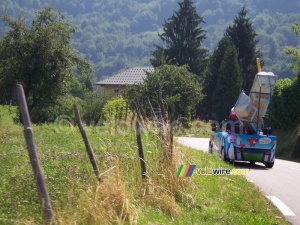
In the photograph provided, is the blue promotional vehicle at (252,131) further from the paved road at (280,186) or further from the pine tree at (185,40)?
the pine tree at (185,40)

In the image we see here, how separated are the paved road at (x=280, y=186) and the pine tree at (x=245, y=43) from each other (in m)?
49.7

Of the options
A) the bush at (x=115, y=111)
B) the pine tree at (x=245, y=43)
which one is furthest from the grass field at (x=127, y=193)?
the pine tree at (x=245, y=43)

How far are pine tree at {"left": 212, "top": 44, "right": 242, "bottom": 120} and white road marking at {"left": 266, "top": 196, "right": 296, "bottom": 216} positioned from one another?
1963 inches

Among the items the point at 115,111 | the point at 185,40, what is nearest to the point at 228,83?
the point at 185,40

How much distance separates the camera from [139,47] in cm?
19462

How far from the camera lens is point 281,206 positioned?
1063 centimetres

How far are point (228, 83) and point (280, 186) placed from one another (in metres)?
48.5

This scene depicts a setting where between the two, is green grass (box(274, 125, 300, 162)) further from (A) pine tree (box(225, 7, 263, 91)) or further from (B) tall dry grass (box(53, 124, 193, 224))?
(A) pine tree (box(225, 7, 263, 91))

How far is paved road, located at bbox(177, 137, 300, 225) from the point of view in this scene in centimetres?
1033

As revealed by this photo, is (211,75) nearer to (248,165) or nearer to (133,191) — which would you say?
(248,165)

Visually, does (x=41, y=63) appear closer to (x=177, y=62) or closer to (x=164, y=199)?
(x=164, y=199)

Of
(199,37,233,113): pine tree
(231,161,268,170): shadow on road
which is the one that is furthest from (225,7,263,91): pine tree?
(231,161,268,170): shadow on road

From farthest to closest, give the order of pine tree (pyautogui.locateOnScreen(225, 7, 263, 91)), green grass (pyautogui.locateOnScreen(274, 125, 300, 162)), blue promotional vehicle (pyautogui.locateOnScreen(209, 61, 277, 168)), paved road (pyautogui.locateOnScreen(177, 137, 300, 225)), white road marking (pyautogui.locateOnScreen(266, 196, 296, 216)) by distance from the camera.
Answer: pine tree (pyautogui.locateOnScreen(225, 7, 263, 91)) → green grass (pyautogui.locateOnScreen(274, 125, 300, 162)) → blue promotional vehicle (pyautogui.locateOnScreen(209, 61, 277, 168)) → paved road (pyautogui.locateOnScreen(177, 137, 300, 225)) → white road marking (pyautogui.locateOnScreen(266, 196, 296, 216))

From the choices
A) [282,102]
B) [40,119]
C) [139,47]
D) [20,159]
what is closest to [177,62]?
[40,119]
